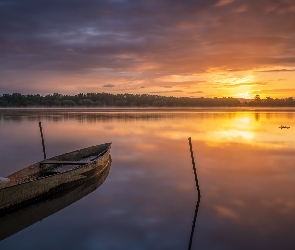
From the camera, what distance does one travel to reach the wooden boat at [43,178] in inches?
510

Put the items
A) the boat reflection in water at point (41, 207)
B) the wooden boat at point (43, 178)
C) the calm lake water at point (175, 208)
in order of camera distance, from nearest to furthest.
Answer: the calm lake water at point (175, 208) → the boat reflection in water at point (41, 207) → the wooden boat at point (43, 178)

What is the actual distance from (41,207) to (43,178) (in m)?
1.17

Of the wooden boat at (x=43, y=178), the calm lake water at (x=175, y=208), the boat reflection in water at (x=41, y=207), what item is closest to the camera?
the calm lake water at (x=175, y=208)

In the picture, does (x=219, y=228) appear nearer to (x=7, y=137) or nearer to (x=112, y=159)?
(x=112, y=159)

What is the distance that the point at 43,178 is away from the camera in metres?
14.4

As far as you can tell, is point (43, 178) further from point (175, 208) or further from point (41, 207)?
point (175, 208)

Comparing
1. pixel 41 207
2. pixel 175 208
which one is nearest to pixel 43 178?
pixel 41 207

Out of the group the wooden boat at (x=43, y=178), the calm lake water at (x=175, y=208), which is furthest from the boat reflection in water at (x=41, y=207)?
the calm lake water at (x=175, y=208)

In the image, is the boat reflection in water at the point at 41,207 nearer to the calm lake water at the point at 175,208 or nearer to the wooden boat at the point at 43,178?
the wooden boat at the point at 43,178

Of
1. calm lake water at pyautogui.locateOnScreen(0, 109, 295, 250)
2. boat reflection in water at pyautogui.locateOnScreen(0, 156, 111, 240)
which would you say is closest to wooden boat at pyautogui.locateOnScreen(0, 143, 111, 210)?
boat reflection in water at pyautogui.locateOnScreen(0, 156, 111, 240)

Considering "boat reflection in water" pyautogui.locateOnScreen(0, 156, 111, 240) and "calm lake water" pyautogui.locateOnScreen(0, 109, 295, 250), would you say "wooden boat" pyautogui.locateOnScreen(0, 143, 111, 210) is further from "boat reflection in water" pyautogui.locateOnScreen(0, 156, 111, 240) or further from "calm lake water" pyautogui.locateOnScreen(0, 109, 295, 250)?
"calm lake water" pyautogui.locateOnScreen(0, 109, 295, 250)

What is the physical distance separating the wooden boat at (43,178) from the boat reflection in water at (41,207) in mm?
202

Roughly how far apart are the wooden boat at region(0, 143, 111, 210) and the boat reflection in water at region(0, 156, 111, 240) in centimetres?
20

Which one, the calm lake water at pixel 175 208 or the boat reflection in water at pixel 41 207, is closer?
the calm lake water at pixel 175 208
